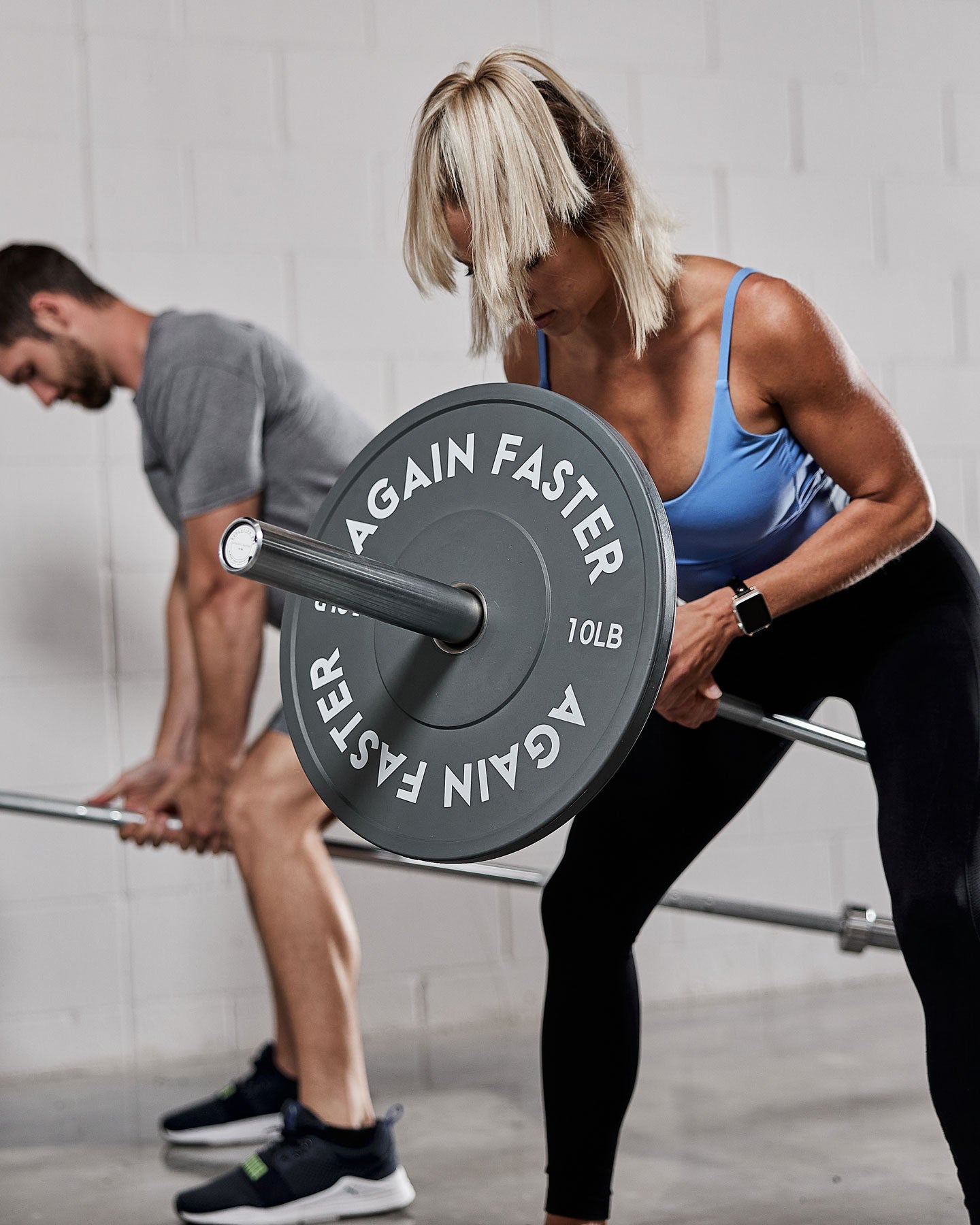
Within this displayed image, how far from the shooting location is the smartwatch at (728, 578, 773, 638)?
4.09 feet

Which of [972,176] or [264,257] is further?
[972,176]

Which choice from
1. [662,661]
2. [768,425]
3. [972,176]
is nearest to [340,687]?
[662,661]

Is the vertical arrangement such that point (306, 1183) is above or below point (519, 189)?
below

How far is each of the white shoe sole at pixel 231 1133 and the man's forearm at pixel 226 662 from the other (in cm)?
56

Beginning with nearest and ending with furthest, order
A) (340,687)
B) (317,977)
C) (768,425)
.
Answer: (340,687) < (768,425) < (317,977)

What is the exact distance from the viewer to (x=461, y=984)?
2.78 metres

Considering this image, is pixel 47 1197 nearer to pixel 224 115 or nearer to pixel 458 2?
pixel 224 115

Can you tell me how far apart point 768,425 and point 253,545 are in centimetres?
57

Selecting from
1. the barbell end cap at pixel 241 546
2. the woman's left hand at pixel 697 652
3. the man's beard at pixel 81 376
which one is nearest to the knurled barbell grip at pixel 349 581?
the barbell end cap at pixel 241 546

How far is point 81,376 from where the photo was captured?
220 centimetres

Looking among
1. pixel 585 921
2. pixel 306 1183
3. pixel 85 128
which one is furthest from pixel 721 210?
pixel 306 1183

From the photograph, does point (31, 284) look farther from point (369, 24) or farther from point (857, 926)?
point (857, 926)

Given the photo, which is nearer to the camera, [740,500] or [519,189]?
[519,189]

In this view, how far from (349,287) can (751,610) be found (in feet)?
5.70
